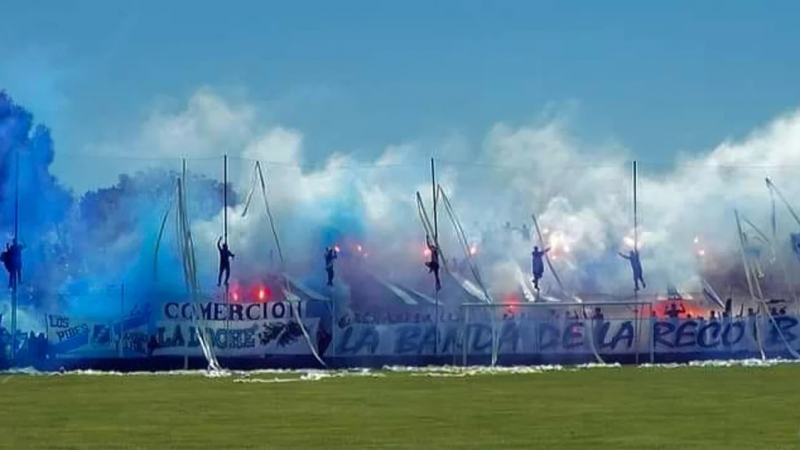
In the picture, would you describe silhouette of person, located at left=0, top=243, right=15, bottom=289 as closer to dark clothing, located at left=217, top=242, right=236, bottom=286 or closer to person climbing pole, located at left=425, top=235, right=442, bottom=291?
dark clothing, located at left=217, top=242, right=236, bottom=286

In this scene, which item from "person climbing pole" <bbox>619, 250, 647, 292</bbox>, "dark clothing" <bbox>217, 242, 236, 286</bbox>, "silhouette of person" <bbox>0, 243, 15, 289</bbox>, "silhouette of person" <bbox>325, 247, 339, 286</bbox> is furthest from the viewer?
"silhouette of person" <bbox>325, 247, 339, 286</bbox>

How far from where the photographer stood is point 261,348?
4919 cm

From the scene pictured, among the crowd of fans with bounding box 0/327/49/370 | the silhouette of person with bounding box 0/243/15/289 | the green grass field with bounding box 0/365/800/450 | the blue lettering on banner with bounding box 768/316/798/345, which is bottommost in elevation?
the green grass field with bounding box 0/365/800/450

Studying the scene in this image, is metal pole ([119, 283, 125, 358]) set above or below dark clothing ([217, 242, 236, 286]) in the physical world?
below

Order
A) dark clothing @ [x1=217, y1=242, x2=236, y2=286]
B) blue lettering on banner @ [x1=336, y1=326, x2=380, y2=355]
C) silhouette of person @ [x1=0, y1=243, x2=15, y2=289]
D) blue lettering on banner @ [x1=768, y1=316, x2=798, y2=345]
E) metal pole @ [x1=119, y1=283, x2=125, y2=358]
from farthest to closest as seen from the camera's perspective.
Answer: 1. blue lettering on banner @ [x1=768, y1=316, x2=798, y2=345]
2. blue lettering on banner @ [x1=336, y1=326, x2=380, y2=355]
3. dark clothing @ [x1=217, y1=242, x2=236, y2=286]
4. silhouette of person @ [x1=0, y1=243, x2=15, y2=289]
5. metal pole @ [x1=119, y1=283, x2=125, y2=358]

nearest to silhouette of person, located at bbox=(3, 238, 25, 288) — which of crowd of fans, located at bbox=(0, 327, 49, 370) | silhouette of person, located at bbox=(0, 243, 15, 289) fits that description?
silhouette of person, located at bbox=(0, 243, 15, 289)

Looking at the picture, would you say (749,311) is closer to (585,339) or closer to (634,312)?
(634,312)

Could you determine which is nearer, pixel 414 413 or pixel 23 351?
pixel 414 413

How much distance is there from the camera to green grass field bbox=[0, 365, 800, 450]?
19.5 m

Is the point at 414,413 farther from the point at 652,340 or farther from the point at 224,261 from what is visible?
the point at 652,340

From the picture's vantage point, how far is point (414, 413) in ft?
82.5

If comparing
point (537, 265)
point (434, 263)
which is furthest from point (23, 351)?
point (537, 265)

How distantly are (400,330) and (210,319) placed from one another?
751 centimetres

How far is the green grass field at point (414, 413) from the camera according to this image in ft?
64.1
